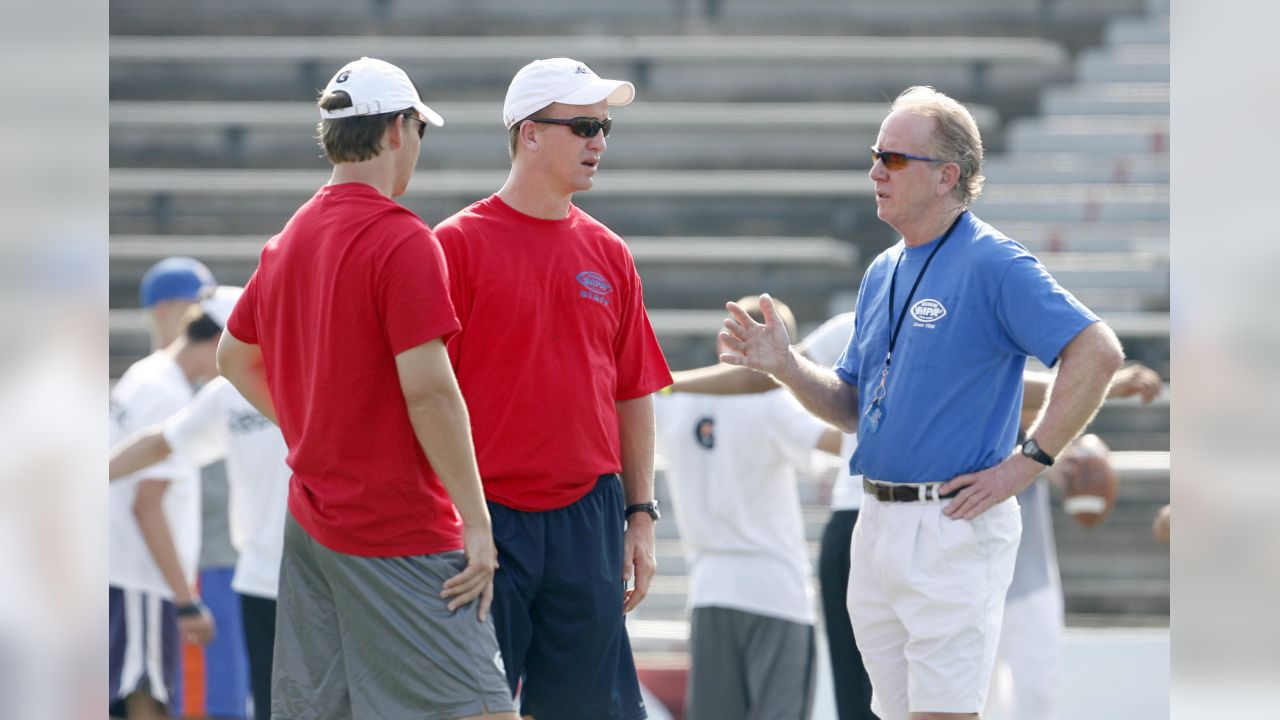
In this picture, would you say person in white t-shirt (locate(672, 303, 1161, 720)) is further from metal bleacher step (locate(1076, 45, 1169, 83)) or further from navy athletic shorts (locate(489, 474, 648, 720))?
metal bleacher step (locate(1076, 45, 1169, 83))

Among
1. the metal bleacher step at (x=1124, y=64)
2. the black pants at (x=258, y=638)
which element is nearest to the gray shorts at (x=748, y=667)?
the black pants at (x=258, y=638)

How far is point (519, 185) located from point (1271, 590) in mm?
1772

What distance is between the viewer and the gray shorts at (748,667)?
4684mm

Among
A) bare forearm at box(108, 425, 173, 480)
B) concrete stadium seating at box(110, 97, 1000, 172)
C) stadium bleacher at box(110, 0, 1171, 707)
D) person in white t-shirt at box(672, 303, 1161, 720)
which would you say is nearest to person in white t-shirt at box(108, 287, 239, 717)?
bare forearm at box(108, 425, 173, 480)

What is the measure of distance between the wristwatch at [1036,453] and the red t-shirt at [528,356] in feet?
2.53

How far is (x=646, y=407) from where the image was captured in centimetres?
296

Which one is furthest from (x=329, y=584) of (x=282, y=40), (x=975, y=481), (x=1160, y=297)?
(x=282, y=40)

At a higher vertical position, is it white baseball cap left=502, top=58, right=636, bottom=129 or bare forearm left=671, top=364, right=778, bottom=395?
white baseball cap left=502, top=58, right=636, bottom=129

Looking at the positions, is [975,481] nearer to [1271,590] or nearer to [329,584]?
[329,584]

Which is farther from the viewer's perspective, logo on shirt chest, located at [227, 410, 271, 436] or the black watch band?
the black watch band

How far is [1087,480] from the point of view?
5.01 m

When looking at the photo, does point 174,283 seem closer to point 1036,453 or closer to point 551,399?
point 551,399

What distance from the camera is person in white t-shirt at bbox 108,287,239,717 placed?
4.70 metres

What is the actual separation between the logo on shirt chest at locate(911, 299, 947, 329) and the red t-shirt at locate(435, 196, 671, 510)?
0.58 metres
